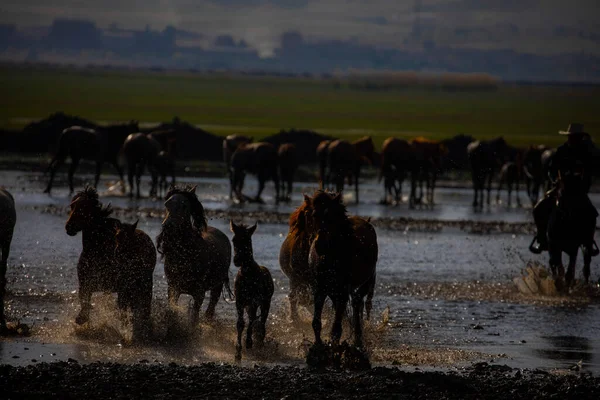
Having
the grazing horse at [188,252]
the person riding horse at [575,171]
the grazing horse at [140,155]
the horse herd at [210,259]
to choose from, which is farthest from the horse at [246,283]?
the grazing horse at [140,155]

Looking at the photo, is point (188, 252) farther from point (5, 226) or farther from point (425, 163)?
point (425, 163)

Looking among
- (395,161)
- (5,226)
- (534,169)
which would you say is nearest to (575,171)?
(5,226)

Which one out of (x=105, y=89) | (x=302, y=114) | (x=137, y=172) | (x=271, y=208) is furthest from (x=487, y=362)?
(x=105, y=89)

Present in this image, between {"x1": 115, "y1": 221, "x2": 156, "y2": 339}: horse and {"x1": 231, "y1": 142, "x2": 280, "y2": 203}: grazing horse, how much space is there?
19984 mm

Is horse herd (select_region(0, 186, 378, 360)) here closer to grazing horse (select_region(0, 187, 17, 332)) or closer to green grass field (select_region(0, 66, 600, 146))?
grazing horse (select_region(0, 187, 17, 332))

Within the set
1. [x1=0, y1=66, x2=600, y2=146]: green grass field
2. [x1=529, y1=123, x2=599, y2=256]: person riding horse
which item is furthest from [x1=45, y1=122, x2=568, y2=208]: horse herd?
[x1=0, y1=66, x2=600, y2=146]: green grass field

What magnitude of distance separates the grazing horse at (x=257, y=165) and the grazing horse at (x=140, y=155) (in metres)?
2.11

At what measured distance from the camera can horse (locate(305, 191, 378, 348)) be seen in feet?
38.2

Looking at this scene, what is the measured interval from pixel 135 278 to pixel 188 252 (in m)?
0.61

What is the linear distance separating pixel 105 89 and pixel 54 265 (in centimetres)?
13557

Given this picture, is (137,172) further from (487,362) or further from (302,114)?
(302,114)

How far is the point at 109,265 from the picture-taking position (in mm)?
12492

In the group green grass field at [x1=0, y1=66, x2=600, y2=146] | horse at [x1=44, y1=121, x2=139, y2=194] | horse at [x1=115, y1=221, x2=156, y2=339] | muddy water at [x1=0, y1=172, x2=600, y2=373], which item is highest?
green grass field at [x1=0, y1=66, x2=600, y2=146]

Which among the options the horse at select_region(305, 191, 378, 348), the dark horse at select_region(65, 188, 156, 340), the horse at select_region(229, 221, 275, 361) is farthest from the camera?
the dark horse at select_region(65, 188, 156, 340)
